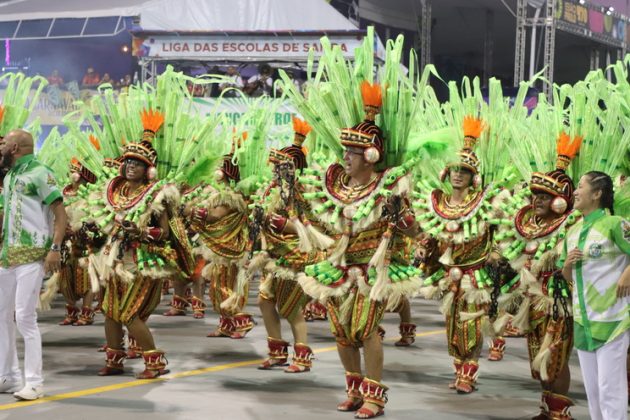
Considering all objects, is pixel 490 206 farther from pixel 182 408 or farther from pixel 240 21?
pixel 240 21

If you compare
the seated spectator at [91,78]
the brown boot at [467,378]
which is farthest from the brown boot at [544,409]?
the seated spectator at [91,78]

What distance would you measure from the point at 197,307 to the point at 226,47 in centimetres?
906

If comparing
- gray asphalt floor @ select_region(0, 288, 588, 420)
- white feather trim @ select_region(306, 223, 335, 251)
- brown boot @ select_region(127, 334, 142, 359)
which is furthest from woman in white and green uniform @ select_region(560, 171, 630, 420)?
brown boot @ select_region(127, 334, 142, 359)

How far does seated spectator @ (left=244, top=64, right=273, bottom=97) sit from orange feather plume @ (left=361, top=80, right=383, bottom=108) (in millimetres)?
13563

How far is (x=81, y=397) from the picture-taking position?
22.2ft

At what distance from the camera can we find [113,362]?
771 cm

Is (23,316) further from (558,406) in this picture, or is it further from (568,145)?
(568,145)

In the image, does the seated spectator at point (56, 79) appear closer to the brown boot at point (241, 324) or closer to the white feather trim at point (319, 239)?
the brown boot at point (241, 324)

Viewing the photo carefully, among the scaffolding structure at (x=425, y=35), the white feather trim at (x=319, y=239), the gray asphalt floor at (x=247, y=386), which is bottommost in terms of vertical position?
the gray asphalt floor at (x=247, y=386)

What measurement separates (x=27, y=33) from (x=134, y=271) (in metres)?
17.7

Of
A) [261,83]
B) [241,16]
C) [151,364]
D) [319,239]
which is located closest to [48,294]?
[151,364]

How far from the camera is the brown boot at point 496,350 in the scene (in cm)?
902

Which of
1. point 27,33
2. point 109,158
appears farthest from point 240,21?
point 109,158

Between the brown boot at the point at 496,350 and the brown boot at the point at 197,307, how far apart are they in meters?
4.10
